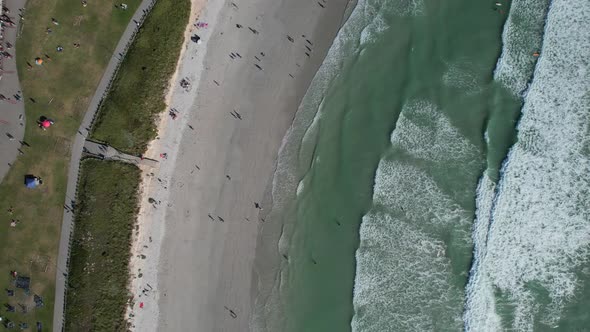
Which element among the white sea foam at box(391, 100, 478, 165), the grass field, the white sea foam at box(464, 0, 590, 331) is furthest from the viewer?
the grass field

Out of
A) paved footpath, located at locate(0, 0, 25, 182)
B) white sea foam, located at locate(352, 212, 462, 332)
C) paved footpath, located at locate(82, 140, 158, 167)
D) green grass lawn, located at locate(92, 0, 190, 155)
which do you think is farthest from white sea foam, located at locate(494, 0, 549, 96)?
paved footpath, located at locate(0, 0, 25, 182)

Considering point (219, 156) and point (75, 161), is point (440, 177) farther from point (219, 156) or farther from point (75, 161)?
point (75, 161)

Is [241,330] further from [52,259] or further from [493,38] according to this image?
[493,38]

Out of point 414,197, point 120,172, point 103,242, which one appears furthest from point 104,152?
point 414,197

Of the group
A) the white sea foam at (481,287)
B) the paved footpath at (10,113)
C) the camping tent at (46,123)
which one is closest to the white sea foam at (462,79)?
the white sea foam at (481,287)

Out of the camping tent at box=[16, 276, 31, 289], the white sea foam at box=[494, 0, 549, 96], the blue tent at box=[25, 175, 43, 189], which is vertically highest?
the white sea foam at box=[494, 0, 549, 96]

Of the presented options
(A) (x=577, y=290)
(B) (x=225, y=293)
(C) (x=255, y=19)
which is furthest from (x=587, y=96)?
(B) (x=225, y=293)

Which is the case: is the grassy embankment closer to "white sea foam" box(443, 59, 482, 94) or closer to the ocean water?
the ocean water

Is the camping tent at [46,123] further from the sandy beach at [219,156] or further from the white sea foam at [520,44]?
the white sea foam at [520,44]
